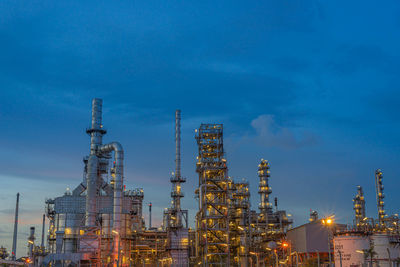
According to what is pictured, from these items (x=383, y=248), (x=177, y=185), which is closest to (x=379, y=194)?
(x=177, y=185)

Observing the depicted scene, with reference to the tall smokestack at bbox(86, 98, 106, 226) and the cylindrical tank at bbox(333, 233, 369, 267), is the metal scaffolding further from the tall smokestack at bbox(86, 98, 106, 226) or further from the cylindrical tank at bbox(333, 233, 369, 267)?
the tall smokestack at bbox(86, 98, 106, 226)

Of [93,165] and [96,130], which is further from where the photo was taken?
[96,130]

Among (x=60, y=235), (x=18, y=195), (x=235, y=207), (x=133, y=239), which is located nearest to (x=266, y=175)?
(x=235, y=207)

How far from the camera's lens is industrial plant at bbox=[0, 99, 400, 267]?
7675 cm

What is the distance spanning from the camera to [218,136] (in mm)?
90062

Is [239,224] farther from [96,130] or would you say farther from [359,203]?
[359,203]

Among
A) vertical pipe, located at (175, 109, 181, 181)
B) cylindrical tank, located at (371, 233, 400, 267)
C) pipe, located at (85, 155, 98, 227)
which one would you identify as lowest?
cylindrical tank, located at (371, 233, 400, 267)

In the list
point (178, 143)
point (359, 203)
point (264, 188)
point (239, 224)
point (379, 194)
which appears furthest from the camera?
point (359, 203)

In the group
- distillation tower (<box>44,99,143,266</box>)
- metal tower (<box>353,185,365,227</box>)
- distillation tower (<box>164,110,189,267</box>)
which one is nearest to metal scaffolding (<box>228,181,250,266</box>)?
distillation tower (<box>164,110,189,267</box>)

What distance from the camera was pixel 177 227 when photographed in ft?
290

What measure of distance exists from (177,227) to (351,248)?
38142 mm

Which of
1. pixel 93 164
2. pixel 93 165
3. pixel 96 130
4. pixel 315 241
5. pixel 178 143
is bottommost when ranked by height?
pixel 315 241

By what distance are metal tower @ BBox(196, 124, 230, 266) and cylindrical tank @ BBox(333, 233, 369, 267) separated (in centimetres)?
2333

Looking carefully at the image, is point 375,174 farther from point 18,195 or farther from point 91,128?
point 18,195
